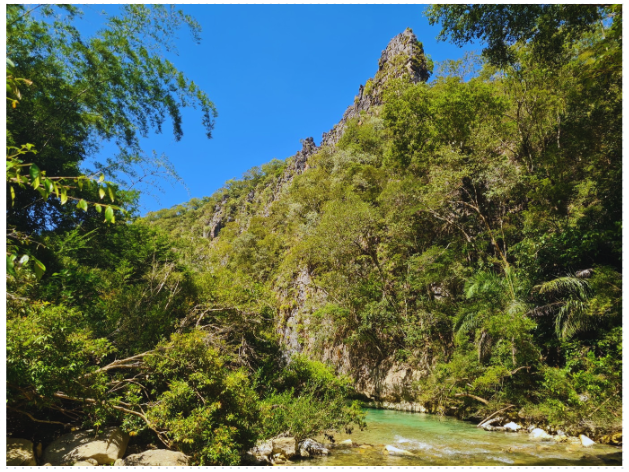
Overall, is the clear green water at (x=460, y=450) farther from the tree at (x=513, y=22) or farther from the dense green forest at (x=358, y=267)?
the tree at (x=513, y=22)

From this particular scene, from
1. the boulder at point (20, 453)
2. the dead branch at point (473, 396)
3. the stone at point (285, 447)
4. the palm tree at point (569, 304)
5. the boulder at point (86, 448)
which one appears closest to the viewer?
the boulder at point (20, 453)

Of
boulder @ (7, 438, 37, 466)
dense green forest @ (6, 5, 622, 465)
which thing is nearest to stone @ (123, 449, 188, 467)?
dense green forest @ (6, 5, 622, 465)

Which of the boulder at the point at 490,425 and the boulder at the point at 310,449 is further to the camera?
the boulder at the point at 490,425

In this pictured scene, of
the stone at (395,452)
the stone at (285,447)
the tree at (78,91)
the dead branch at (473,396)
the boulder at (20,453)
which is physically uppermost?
the tree at (78,91)

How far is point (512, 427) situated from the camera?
956 centimetres

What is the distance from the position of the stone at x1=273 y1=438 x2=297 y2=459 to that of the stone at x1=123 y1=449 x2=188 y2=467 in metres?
2.32

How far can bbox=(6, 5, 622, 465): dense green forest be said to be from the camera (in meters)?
5.66

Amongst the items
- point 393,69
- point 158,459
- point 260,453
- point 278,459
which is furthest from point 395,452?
point 393,69

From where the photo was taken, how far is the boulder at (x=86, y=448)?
518cm

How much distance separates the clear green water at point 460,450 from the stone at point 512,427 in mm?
427

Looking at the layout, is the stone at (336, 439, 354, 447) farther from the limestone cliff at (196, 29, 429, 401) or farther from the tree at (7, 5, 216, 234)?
the tree at (7, 5, 216, 234)

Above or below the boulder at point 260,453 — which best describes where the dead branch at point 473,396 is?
above

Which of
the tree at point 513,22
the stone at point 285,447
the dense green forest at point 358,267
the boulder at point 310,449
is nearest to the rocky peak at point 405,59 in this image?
the dense green forest at point 358,267

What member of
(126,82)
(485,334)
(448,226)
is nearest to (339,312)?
(448,226)
